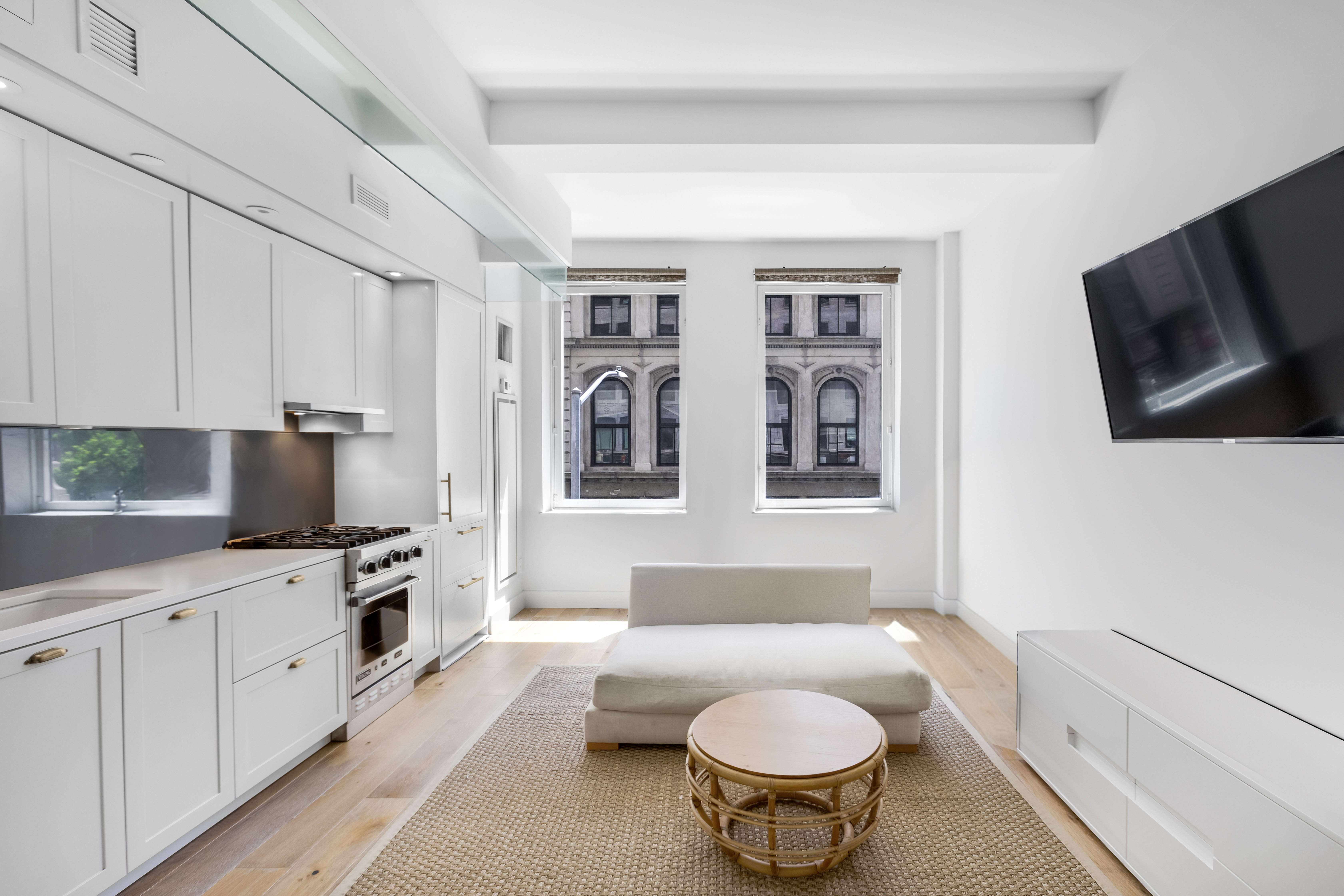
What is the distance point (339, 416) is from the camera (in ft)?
10.5

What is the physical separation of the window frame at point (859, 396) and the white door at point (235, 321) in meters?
3.22

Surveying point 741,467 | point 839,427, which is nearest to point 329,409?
point 741,467

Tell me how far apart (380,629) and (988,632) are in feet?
11.5

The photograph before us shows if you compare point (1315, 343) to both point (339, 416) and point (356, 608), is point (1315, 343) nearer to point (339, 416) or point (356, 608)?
point (356, 608)

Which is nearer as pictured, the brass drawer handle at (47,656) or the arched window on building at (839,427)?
the brass drawer handle at (47,656)

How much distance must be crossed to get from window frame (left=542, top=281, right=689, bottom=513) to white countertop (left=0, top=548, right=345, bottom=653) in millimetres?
2413

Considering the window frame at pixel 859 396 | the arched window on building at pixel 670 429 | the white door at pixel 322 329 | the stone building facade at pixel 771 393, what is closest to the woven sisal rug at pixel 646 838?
the white door at pixel 322 329

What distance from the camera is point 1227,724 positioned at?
1.78 meters

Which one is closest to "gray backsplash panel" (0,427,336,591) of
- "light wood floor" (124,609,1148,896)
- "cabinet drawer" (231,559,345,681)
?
"cabinet drawer" (231,559,345,681)

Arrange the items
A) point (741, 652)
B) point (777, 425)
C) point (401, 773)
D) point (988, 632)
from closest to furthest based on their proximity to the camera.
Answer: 1. point (401, 773)
2. point (741, 652)
3. point (988, 632)
4. point (777, 425)

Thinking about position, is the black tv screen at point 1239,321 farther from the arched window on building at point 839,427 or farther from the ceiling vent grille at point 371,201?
the ceiling vent grille at point 371,201

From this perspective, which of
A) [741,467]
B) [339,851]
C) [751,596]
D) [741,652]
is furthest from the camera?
[741,467]

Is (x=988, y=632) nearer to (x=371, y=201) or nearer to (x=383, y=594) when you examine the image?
(x=383, y=594)

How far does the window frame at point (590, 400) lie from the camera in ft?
16.4
